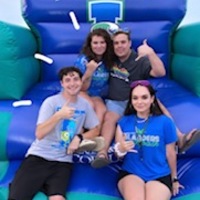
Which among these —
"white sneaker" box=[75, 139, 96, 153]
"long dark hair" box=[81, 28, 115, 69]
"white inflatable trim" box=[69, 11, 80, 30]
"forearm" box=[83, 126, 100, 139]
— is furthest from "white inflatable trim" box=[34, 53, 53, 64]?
"white sneaker" box=[75, 139, 96, 153]

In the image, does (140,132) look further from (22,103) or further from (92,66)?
(22,103)

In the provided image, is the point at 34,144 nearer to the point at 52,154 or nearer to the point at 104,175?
the point at 52,154

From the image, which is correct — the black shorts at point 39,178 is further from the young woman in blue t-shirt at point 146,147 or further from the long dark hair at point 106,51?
the long dark hair at point 106,51

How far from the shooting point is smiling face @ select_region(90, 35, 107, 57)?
1.96 meters

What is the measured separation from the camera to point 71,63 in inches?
99.0

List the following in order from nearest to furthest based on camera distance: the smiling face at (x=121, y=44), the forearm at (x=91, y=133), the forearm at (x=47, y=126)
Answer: the forearm at (x=47, y=126)
the forearm at (x=91, y=133)
the smiling face at (x=121, y=44)

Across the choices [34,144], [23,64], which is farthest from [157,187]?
[23,64]

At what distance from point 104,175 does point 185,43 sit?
42.1 inches

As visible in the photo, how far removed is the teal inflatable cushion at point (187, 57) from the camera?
82.6 inches

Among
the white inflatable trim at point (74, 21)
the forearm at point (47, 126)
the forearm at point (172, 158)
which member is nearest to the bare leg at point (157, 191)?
the forearm at point (172, 158)

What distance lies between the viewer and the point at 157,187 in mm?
1476

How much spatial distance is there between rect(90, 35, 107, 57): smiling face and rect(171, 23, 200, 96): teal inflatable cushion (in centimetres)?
51

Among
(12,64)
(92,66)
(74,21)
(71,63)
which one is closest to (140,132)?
(92,66)

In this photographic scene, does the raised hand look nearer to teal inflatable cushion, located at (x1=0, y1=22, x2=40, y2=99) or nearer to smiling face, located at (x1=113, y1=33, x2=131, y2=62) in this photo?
smiling face, located at (x1=113, y1=33, x2=131, y2=62)
